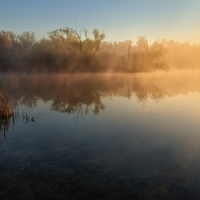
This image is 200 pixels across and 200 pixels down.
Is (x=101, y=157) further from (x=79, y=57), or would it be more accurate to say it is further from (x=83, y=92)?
(x=79, y=57)

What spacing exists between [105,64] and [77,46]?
6.04 metres

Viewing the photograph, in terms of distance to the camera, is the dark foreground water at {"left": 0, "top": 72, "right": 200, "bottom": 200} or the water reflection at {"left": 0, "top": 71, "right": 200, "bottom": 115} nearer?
the dark foreground water at {"left": 0, "top": 72, "right": 200, "bottom": 200}

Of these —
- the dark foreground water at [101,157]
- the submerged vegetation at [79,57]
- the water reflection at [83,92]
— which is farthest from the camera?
the submerged vegetation at [79,57]

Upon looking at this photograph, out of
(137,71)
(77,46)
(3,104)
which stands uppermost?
(77,46)

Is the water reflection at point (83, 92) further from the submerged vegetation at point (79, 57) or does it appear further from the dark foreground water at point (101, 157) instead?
the submerged vegetation at point (79, 57)

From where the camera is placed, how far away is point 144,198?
3410mm

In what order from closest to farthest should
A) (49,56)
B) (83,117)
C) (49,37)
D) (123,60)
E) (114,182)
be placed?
(114,182), (83,117), (49,56), (123,60), (49,37)

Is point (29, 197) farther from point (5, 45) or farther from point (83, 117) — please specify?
point (5, 45)

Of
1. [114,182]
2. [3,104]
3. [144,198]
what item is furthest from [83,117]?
[144,198]

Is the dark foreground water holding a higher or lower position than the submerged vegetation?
lower

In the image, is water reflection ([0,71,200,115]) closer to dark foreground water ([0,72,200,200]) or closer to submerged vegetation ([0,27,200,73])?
dark foreground water ([0,72,200,200])

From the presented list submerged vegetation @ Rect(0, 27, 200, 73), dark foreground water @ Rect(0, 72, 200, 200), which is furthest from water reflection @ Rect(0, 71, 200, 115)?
submerged vegetation @ Rect(0, 27, 200, 73)

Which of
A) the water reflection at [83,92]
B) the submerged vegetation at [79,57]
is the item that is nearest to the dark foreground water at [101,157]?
the water reflection at [83,92]

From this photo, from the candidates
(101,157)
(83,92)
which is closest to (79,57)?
(83,92)
